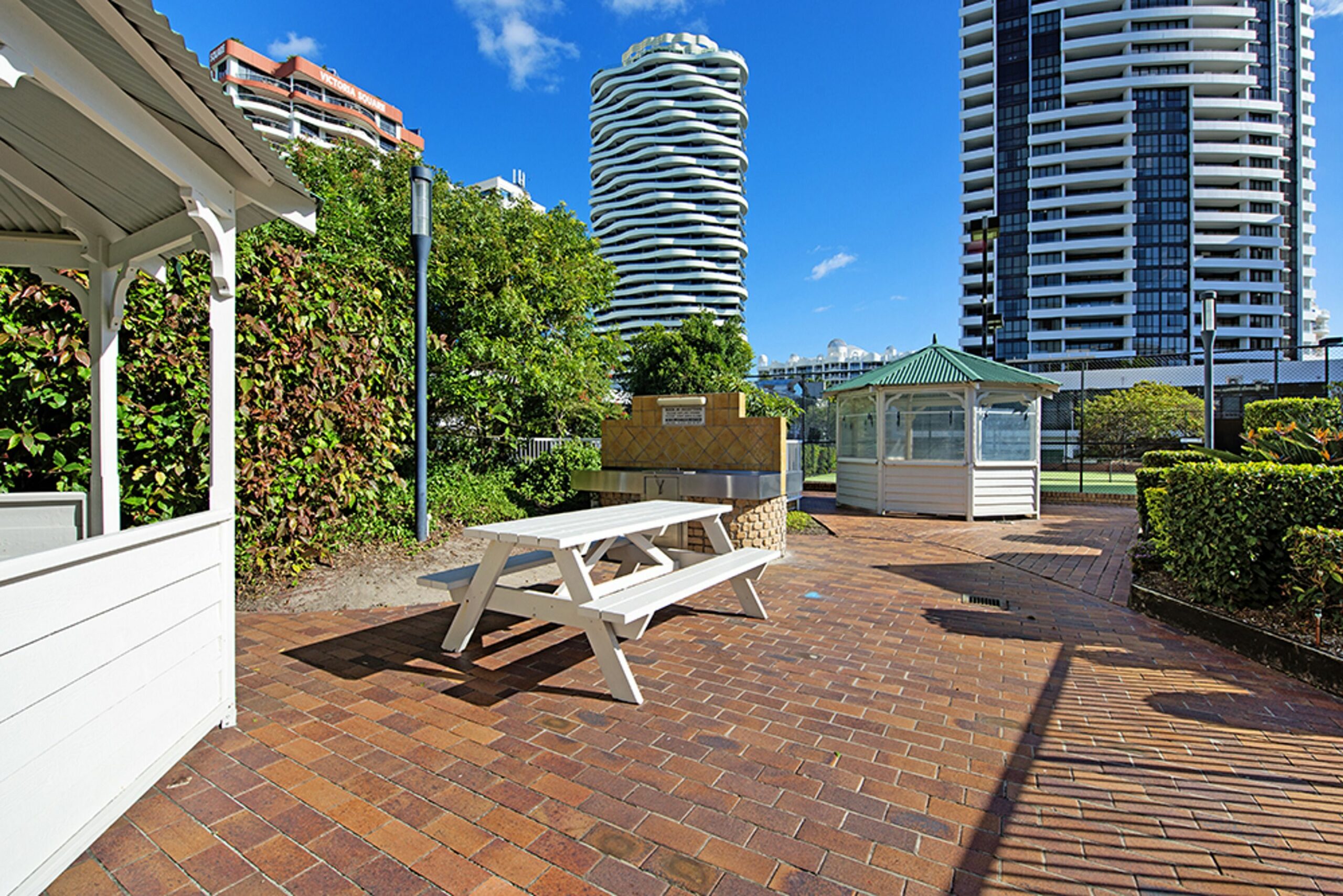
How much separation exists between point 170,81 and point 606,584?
9.89ft

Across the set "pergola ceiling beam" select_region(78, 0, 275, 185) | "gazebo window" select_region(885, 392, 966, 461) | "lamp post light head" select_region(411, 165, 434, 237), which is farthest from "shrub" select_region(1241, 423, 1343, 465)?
"lamp post light head" select_region(411, 165, 434, 237)

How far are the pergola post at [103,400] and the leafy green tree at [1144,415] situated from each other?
86.2ft

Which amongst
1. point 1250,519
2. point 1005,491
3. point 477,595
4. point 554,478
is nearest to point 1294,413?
point 1005,491

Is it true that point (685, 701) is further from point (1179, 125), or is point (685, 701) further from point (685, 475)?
point (1179, 125)

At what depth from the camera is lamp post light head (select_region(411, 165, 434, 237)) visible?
6.45 metres

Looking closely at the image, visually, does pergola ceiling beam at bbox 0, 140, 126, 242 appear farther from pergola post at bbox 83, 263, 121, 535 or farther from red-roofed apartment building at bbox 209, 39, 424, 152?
red-roofed apartment building at bbox 209, 39, 424, 152

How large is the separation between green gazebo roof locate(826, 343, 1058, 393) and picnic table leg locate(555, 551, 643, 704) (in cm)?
898

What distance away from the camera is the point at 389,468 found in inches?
230

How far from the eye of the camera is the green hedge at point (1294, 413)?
23.2 feet

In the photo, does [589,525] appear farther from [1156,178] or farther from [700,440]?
[1156,178]

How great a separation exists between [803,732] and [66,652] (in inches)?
103

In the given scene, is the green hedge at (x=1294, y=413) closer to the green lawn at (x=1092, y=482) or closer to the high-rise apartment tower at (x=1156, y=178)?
the green lawn at (x=1092, y=482)

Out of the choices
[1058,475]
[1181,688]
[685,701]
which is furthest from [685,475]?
[1058,475]

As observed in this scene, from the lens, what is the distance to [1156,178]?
208 feet
